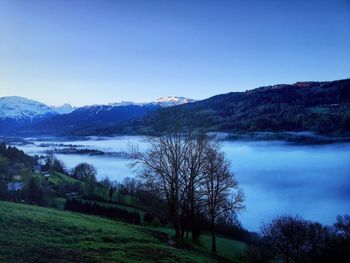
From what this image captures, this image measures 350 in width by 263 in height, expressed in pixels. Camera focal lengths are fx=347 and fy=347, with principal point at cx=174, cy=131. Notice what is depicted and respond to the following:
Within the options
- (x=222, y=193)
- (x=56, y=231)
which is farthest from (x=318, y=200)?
(x=56, y=231)

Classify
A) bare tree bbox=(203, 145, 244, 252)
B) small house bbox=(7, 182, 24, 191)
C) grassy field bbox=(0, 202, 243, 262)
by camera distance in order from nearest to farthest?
grassy field bbox=(0, 202, 243, 262) → bare tree bbox=(203, 145, 244, 252) → small house bbox=(7, 182, 24, 191)

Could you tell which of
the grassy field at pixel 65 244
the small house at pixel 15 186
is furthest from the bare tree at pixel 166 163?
the small house at pixel 15 186

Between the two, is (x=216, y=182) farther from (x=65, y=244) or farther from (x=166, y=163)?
(x=65, y=244)

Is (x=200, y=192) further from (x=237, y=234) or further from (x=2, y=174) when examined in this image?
(x=2, y=174)

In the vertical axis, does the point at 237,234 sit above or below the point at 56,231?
below

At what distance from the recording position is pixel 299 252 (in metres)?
58.8

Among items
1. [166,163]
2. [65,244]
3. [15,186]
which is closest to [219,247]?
[166,163]

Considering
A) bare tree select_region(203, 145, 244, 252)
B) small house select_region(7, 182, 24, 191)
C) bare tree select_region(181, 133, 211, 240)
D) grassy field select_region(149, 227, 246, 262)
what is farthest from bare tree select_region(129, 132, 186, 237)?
small house select_region(7, 182, 24, 191)

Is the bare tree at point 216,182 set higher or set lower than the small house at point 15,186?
higher

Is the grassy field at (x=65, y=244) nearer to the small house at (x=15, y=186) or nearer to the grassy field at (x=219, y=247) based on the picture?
the grassy field at (x=219, y=247)

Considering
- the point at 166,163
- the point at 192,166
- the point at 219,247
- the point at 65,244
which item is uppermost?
the point at 166,163

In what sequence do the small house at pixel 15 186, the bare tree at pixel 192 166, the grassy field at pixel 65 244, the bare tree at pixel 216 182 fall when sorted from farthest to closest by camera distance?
the small house at pixel 15 186 → the bare tree at pixel 216 182 → the bare tree at pixel 192 166 → the grassy field at pixel 65 244

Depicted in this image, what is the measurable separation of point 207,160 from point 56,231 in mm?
16162

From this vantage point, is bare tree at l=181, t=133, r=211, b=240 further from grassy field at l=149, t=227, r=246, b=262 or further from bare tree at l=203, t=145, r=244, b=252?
grassy field at l=149, t=227, r=246, b=262
